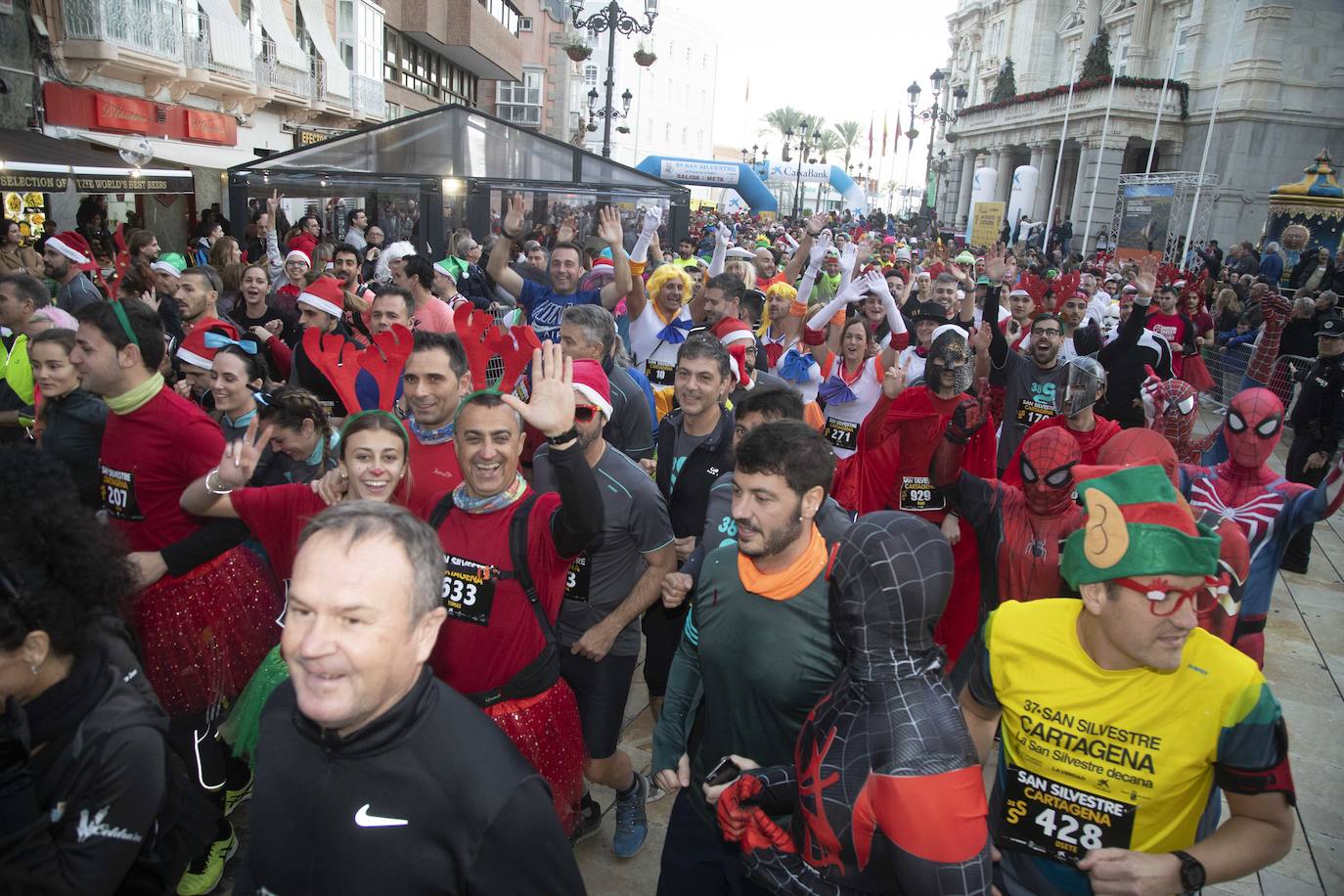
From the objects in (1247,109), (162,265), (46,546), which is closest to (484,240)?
(162,265)

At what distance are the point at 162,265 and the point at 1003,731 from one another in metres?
8.09

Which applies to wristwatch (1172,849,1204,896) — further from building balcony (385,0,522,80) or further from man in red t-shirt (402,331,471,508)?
building balcony (385,0,522,80)

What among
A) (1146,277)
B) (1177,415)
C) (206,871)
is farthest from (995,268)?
(206,871)

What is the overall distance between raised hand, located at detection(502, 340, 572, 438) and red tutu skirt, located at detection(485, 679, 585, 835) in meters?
0.94

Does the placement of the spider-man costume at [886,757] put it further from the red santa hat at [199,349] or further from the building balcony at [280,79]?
the building balcony at [280,79]

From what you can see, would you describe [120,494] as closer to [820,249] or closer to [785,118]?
[820,249]

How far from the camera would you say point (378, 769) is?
1537mm

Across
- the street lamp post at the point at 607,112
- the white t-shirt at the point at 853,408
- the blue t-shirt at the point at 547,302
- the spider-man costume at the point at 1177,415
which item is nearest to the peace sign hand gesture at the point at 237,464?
the white t-shirt at the point at 853,408

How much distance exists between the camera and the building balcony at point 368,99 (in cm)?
2562

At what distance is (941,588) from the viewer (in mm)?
1835

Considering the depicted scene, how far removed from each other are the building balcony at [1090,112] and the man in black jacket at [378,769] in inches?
1433

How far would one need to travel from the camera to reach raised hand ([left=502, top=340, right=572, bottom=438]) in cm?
261

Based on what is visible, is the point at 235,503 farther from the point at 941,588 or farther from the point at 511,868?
the point at 941,588

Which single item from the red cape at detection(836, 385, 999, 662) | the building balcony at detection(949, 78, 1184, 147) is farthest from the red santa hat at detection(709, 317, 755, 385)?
the building balcony at detection(949, 78, 1184, 147)
